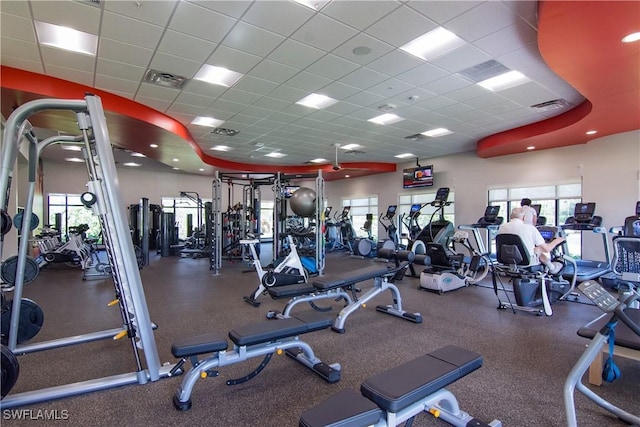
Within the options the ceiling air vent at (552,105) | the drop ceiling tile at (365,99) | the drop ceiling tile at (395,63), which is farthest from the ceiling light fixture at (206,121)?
the ceiling air vent at (552,105)

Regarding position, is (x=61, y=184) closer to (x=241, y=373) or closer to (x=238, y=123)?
(x=238, y=123)

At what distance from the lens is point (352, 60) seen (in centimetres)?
407

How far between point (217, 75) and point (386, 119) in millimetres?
3379

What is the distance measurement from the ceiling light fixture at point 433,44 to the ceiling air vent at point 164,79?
121 inches

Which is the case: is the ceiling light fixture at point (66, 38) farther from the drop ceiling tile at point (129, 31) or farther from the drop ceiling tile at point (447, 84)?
the drop ceiling tile at point (447, 84)

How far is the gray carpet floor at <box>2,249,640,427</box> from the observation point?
2.08 meters

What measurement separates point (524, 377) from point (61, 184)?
45.9ft

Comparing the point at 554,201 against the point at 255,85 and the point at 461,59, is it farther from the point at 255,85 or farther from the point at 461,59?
the point at 255,85

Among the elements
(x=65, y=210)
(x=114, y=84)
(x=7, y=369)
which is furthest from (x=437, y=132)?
(x=65, y=210)

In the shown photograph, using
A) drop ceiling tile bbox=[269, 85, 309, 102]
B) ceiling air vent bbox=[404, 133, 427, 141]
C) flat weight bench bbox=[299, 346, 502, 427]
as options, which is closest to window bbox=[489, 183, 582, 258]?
ceiling air vent bbox=[404, 133, 427, 141]

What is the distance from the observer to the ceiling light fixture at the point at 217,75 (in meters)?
4.33

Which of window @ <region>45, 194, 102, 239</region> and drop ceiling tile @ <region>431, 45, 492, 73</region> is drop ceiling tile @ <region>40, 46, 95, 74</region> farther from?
window @ <region>45, 194, 102, 239</region>

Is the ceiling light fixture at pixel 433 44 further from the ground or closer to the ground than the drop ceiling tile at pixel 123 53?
further from the ground

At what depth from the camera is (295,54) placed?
391cm
